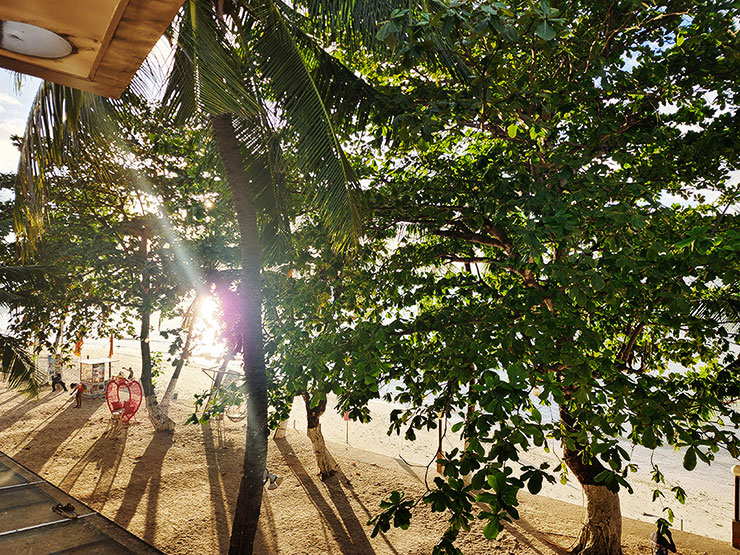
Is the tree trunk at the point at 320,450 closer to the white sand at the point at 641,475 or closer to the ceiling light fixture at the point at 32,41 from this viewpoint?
the white sand at the point at 641,475

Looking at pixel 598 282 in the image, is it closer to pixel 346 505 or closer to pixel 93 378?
pixel 346 505

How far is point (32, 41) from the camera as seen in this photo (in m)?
1.29

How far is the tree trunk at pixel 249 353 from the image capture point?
5.34m

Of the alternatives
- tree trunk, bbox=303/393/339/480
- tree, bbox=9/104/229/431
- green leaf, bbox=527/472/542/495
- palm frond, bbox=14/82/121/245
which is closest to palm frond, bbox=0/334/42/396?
tree, bbox=9/104/229/431

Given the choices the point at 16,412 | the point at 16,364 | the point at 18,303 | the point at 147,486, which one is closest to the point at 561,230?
the point at 147,486

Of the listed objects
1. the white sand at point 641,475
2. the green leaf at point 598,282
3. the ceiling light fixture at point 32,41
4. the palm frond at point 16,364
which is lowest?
the white sand at point 641,475

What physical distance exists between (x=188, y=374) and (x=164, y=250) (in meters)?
30.1

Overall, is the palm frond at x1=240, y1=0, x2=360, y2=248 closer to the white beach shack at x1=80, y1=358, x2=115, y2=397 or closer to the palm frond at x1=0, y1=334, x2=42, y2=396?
the palm frond at x1=0, y1=334, x2=42, y2=396

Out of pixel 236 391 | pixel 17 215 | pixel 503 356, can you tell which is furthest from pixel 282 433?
pixel 503 356

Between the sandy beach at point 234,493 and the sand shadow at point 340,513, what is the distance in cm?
2

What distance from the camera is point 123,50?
1338 mm

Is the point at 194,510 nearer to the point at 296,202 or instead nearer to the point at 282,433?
the point at 282,433

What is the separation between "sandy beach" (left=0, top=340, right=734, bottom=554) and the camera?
7.82 meters

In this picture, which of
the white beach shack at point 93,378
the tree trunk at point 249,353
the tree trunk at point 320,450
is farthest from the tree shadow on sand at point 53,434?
the tree trunk at point 249,353
